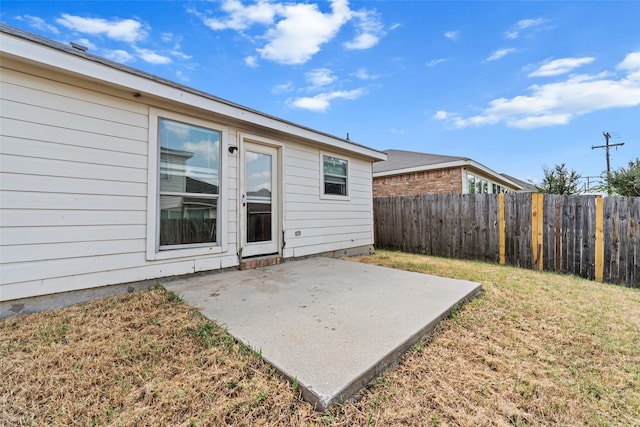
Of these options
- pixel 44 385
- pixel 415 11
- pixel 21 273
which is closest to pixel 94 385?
pixel 44 385

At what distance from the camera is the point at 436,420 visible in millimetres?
1376

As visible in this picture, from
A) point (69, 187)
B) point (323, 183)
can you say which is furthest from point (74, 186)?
point (323, 183)

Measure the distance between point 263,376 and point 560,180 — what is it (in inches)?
490

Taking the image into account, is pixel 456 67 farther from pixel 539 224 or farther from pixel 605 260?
pixel 605 260

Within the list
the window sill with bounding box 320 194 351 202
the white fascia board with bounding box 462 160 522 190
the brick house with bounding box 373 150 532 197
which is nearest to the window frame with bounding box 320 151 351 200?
the window sill with bounding box 320 194 351 202

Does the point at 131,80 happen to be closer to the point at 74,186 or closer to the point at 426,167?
the point at 74,186

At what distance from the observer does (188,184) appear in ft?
12.1

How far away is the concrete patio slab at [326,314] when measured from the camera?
1.61 meters

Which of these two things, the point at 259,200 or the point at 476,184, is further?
the point at 476,184

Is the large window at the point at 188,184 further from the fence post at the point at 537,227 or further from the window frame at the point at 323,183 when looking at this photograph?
the fence post at the point at 537,227

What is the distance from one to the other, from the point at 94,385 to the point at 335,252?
15.8 feet

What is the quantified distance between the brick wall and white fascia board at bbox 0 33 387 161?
697 cm

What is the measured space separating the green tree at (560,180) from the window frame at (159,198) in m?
11.5

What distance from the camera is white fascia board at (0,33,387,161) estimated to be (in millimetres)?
2422
